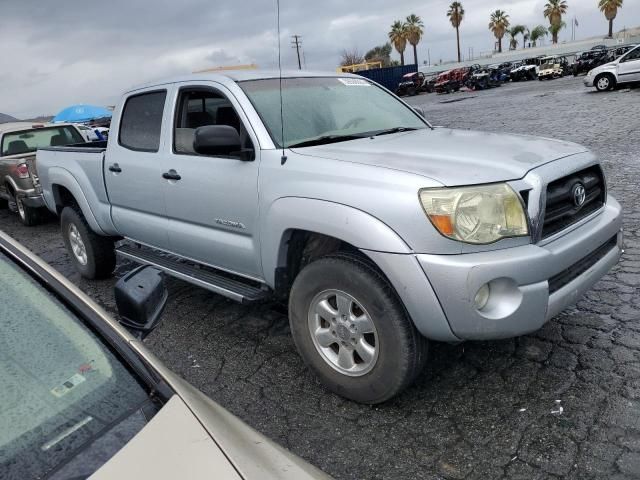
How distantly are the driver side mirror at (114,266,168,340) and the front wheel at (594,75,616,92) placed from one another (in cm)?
2416

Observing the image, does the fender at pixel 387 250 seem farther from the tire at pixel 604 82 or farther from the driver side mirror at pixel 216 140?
the tire at pixel 604 82

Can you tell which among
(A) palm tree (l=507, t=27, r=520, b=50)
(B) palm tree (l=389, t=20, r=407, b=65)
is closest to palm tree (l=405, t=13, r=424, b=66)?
(B) palm tree (l=389, t=20, r=407, b=65)

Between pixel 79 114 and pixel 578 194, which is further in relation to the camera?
pixel 79 114

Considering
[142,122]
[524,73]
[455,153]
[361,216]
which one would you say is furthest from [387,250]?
[524,73]

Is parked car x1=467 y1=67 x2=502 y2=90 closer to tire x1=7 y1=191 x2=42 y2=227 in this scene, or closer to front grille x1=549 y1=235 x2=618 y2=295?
tire x1=7 y1=191 x2=42 y2=227

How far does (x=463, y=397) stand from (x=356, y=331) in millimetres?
721

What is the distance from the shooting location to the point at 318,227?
9.59ft

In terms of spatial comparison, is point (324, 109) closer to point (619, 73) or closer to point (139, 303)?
point (139, 303)

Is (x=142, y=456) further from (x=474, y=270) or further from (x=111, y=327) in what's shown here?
(x=474, y=270)

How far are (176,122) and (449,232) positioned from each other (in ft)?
8.04

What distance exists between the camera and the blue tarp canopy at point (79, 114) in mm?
21469

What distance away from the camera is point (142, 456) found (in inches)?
50.7

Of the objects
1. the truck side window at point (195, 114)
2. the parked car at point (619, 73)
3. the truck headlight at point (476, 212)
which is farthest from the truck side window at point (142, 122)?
the parked car at point (619, 73)

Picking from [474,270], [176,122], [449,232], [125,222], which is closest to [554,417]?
[474,270]
